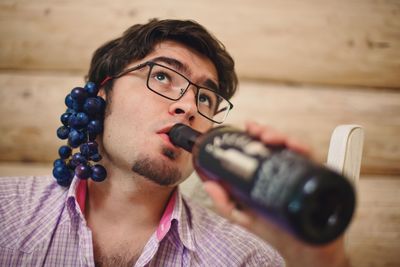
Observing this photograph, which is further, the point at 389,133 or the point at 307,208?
the point at 389,133

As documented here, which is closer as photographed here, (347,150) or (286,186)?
(286,186)

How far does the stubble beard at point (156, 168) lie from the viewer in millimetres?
792

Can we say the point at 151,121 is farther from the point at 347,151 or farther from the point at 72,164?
the point at 347,151

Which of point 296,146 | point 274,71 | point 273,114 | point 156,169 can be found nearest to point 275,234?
point 296,146

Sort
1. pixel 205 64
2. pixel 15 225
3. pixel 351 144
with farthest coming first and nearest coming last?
pixel 205 64
pixel 15 225
pixel 351 144

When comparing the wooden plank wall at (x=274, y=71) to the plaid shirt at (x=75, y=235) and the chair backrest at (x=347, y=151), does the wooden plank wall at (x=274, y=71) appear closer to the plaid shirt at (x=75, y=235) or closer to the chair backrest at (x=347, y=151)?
the plaid shirt at (x=75, y=235)

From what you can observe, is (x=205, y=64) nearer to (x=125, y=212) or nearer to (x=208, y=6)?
(x=208, y=6)

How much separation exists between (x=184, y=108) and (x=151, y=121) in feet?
0.32

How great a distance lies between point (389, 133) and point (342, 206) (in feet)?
3.22

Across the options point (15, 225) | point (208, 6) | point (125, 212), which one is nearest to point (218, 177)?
point (125, 212)

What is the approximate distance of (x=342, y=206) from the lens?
42 cm

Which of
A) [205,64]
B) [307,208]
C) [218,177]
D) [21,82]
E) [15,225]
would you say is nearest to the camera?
[307,208]

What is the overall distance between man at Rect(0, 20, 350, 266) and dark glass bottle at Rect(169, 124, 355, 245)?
0.35 metres

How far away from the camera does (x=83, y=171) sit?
89 cm
